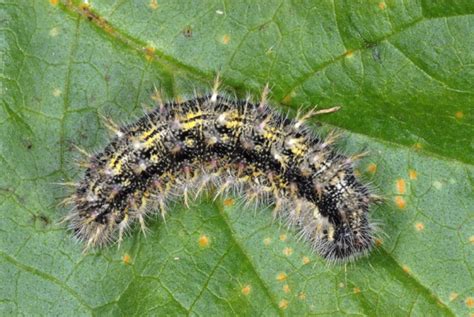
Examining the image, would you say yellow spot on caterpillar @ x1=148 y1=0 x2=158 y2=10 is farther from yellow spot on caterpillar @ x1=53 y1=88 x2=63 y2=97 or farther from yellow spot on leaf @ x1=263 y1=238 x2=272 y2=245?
yellow spot on leaf @ x1=263 y1=238 x2=272 y2=245

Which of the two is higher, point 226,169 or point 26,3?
point 26,3

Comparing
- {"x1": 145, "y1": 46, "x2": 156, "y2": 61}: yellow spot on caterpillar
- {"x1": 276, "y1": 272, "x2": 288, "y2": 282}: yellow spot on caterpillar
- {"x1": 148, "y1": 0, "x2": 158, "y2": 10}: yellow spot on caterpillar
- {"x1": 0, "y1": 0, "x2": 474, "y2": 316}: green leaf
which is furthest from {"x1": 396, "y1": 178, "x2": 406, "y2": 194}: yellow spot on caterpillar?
{"x1": 148, "y1": 0, "x2": 158, "y2": 10}: yellow spot on caterpillar

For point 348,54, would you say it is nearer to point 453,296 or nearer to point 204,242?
point 204,242

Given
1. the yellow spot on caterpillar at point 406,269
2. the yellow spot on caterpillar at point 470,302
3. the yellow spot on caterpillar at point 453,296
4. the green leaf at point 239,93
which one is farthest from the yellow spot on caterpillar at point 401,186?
the yellow spot on caterpillar at point 470,302

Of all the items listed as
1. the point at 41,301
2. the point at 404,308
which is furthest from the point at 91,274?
the point at 404,308

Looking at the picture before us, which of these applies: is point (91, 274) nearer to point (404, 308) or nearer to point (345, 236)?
point (345, 236)

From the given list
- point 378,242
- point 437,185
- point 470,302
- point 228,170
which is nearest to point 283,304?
point 378,242
